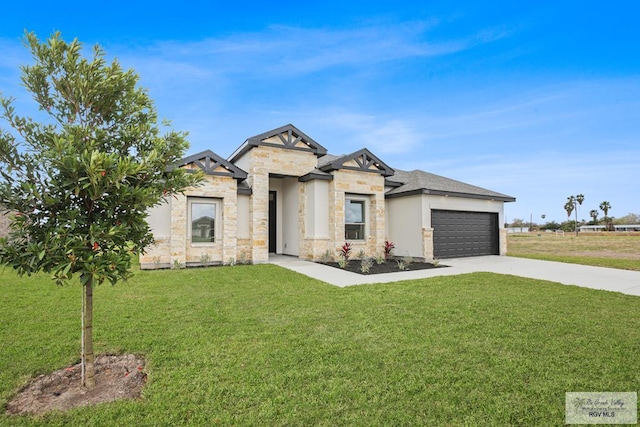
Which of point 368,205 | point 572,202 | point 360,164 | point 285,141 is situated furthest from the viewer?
point 572,202

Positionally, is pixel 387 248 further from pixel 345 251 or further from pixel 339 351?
pixel 339 351

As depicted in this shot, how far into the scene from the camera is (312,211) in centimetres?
1387

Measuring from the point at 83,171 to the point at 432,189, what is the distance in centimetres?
1359

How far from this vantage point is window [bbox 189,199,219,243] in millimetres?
12664

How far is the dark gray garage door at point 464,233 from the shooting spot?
1481cm

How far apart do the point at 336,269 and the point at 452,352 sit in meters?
7.52

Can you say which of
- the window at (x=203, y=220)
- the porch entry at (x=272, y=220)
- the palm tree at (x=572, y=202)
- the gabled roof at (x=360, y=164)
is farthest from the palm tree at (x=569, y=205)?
the window at (x=203, y=220)

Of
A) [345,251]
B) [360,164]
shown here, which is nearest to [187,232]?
[345,251]

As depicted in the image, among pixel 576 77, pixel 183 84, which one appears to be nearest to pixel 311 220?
pixel 183 84

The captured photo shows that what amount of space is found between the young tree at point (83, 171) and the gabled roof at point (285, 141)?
1023 cm

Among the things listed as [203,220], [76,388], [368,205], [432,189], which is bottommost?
[76,388]

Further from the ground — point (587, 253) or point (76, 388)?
point (76, 388)

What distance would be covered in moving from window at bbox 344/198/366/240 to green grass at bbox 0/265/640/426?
7.16 m

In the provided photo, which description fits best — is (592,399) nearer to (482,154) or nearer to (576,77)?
(576,77)
